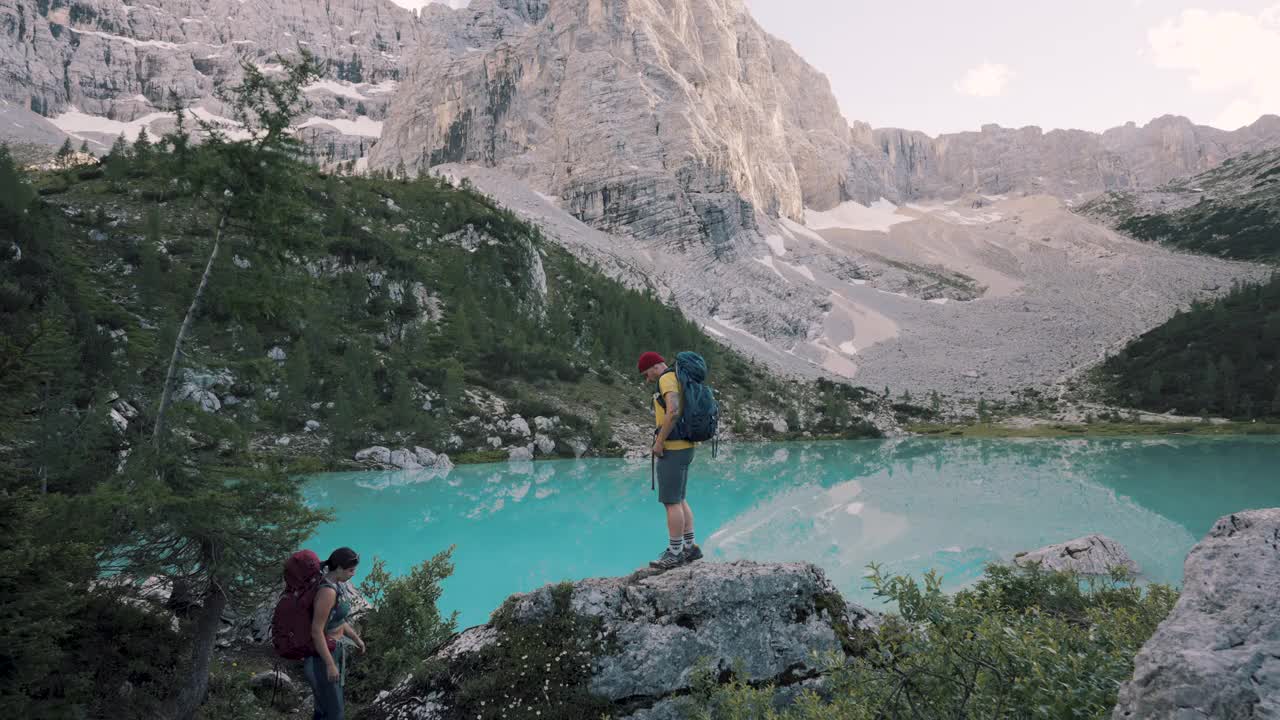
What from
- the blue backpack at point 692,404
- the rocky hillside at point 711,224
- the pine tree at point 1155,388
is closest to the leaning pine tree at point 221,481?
the blue backpack at point 692,404

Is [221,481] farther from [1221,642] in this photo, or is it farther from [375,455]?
[375,455]

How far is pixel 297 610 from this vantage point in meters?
6.07

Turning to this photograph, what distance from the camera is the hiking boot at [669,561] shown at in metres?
7.55

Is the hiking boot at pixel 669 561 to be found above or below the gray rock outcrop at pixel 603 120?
below

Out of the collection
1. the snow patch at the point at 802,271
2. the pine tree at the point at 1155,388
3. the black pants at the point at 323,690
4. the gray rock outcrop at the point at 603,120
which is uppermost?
the gray rock outcrop at the point at 603,120

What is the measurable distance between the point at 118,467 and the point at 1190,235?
228 m

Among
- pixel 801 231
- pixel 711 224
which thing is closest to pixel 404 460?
pixel 711 224

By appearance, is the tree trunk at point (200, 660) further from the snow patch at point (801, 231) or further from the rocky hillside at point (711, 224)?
the snow patch at point (801, 231)

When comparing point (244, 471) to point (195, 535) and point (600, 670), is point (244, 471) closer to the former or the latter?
point (195, 535)

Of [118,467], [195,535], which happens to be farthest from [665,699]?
[118,467]

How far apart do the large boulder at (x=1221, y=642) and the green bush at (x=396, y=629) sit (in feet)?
28.4

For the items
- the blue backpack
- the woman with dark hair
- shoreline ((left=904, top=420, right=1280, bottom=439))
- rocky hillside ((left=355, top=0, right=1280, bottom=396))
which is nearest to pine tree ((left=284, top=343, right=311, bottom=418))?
the woman with dark hair

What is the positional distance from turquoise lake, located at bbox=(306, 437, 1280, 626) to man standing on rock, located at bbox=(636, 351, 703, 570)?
568cm

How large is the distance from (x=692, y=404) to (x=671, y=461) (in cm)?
77
